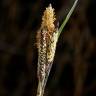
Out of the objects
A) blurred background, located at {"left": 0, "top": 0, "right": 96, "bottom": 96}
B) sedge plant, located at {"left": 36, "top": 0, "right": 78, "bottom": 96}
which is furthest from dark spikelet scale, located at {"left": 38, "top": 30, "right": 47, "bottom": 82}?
blurred background, located at {"left": 0, "top": 0, "right": 96, "bottom": 96}

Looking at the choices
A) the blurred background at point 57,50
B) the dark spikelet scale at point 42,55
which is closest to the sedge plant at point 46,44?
the dark spikelet scale at point 42,55

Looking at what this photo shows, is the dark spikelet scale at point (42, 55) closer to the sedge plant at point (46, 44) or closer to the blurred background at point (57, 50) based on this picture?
the sedge plant at point (46, 44)

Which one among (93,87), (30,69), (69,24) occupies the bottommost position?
(93,87)

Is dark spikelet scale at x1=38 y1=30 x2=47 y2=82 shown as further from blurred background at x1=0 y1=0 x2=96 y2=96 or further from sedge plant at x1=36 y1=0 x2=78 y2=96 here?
blurred background at x1=0 y1=0 x2=96 y2=96

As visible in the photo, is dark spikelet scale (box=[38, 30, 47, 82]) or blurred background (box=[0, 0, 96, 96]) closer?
dark spikelet scale (box=[38, 30, 47, 82])

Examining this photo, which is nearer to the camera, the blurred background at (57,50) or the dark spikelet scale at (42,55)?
the dark spikelet scale at (42,55)

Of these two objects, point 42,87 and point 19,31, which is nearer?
point 42,87

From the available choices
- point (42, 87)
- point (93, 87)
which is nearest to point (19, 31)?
point (93, 87)

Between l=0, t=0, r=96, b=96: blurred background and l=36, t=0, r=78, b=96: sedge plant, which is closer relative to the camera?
l=36, t=0, r=78, b=96: sedge plant

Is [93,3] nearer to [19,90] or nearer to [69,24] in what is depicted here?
[69,24]
